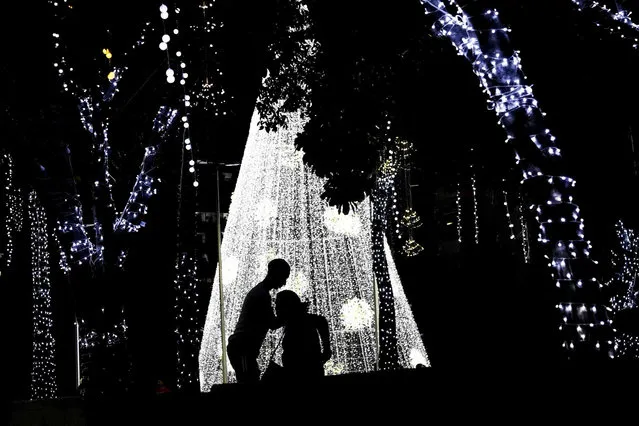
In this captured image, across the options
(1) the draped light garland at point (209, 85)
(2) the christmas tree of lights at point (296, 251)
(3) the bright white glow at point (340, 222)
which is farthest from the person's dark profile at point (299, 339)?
(1) the draped light garland at point (209, 85)

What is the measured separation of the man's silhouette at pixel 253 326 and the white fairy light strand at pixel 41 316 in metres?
12.1

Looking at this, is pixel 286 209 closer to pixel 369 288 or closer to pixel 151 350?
pixel 369 288

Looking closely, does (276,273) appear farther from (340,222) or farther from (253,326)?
(340,222)

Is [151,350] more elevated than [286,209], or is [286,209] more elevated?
[286,209]

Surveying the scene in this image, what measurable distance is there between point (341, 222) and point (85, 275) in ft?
11.0

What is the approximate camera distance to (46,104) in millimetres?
9125

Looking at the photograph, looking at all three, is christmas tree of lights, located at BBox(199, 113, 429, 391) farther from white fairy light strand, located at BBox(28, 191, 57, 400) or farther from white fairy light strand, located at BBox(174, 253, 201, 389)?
white fairy light strand, located at BBox(28, 191, 57, 400)

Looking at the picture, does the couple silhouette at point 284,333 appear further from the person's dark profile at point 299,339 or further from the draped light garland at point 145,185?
the draped light garland at point 145,185

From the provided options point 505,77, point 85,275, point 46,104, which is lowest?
point 85,275

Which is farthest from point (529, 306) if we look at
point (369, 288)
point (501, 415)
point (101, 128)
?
point (501, 415)

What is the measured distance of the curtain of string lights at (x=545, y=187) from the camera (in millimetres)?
5969

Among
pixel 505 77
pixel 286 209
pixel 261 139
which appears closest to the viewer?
pixel 505 77

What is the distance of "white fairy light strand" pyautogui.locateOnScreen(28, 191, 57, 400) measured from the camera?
1862cm

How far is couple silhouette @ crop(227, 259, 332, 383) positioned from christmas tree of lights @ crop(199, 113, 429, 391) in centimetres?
109
